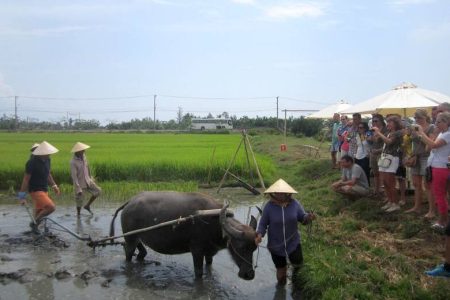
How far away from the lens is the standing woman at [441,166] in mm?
7258

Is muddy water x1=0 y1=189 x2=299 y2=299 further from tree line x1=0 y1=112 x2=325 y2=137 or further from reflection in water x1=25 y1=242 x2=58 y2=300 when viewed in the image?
tree line x1=0 y1=112 x2=325 y2=137

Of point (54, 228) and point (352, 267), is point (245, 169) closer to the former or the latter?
point (54, 228)

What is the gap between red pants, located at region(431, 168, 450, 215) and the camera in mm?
7250

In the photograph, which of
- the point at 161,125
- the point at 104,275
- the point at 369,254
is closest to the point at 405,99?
the point at 369,254

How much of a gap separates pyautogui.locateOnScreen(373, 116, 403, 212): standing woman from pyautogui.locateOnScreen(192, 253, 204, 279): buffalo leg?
391cm

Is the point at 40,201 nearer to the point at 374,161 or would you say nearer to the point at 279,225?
the point at 279,225

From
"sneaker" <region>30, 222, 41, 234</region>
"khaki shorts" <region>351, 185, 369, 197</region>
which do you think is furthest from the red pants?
"sneaker" <region>30, 222, 41, 234</region>

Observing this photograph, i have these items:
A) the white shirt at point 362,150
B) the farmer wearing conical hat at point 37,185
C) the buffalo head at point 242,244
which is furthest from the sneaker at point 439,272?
the farmer wearing conical hat at point 37,185

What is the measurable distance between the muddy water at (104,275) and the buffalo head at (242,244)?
458 mm

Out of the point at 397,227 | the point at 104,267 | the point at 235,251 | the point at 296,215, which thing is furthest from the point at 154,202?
the point at 397,227

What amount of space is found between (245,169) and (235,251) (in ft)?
36.0

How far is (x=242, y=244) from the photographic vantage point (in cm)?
640

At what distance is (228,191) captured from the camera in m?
15.6

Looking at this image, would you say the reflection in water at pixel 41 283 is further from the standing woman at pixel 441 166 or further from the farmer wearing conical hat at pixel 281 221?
the standing woman at pixel 441 166
